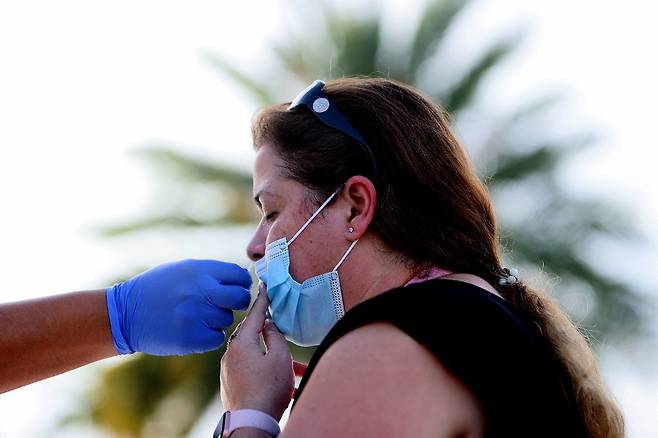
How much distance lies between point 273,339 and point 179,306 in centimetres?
85

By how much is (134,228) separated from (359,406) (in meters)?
8.51

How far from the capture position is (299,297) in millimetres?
3143

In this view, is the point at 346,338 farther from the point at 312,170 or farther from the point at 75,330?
the point at 75,330

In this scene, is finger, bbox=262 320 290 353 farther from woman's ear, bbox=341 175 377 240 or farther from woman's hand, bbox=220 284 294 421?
woman's ear, bbox=341 175 377 240

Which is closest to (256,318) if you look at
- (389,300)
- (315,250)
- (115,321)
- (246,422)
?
(315,250)

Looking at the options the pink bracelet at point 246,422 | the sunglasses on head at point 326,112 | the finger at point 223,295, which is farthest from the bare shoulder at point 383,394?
the finger at point 223,295

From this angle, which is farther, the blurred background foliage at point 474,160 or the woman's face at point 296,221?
the blurred background foliage at point 474,160

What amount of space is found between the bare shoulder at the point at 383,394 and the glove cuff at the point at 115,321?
1.85 m

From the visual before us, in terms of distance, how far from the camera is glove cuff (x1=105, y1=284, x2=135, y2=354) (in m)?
4.00

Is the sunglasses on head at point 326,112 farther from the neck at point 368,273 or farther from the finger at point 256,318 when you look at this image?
the finger at point 256,318

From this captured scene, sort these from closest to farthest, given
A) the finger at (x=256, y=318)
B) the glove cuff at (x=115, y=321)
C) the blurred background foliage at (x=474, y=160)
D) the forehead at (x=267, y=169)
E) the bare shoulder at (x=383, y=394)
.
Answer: the bare shoulder at (x=383, y=394) → the finger at (x=256, y=318) → the forehead at (x=267, y=169) → the glove cuff at (x=115, y=321) → the blurred background foliage at (x=474, y=160)

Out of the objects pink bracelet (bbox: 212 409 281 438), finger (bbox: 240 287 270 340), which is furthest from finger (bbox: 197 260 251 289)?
pink bracelet (bbox: 212 409 281 438)

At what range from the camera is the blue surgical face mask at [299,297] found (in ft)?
10.0

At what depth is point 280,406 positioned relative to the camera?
2.75m
